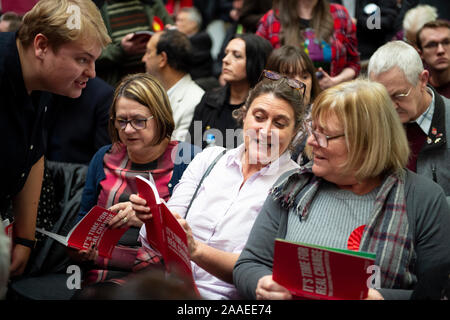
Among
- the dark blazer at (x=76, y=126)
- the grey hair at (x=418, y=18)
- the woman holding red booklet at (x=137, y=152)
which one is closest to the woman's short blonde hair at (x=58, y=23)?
the woman holding red booklet at (x=137, y=152)

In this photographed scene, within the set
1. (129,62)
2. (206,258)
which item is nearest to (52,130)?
(129,62)

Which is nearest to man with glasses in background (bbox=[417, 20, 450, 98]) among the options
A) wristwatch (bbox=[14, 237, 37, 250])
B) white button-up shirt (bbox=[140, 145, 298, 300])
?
white button-up shirt (bbox=[140, 145, 298, 300])

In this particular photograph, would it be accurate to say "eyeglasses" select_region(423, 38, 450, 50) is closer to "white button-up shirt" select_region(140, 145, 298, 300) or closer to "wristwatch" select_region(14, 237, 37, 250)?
"white button-up shirt" select_region(140, 145, 298, 300)

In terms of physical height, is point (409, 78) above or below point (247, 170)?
above

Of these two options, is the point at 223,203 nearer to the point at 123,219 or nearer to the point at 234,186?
the point at 234,186

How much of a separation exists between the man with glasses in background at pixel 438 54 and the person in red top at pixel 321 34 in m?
0.63

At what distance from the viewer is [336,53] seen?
4430mm

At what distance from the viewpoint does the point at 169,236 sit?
7.17ft

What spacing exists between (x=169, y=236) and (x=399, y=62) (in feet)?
5.69

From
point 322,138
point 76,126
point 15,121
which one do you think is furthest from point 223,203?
point 76,126

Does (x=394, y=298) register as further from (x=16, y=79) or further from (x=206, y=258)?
(x=16, y=79)

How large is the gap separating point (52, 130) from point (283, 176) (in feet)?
7.53

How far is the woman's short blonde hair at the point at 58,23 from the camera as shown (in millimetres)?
2320

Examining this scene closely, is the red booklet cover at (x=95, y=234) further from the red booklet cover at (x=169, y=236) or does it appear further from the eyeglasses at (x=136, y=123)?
the eyeglasses at (x=136, y=123)
